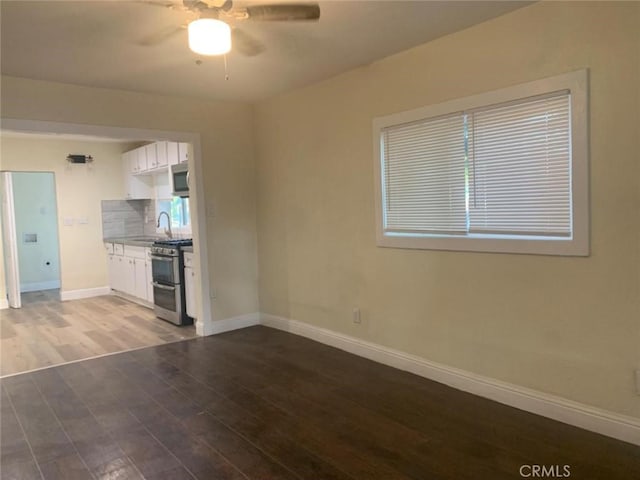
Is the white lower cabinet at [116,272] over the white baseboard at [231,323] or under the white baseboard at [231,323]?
over

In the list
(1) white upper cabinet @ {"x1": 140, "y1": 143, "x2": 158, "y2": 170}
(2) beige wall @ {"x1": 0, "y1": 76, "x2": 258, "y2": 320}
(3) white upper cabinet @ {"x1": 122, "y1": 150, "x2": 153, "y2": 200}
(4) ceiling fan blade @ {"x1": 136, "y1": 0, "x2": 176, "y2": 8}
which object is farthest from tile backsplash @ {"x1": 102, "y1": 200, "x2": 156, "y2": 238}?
(4) ceiling fan blade @ {"x1": 136, "y1": 0, "x2": 176, "y2": 8}

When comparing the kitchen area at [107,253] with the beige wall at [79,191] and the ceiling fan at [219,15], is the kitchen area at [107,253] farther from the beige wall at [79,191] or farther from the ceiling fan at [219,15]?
the ceiling fan at [219,15]

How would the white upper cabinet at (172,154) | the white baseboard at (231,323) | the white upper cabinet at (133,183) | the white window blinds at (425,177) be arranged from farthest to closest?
the white upper cabinet at (133,183), the white upper cabinet at (172,154), the white baseboard at (231,323), the white window blinds at (425,177)

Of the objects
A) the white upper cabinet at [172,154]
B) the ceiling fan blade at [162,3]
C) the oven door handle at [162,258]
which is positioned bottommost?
the oven door handle at [162,258]

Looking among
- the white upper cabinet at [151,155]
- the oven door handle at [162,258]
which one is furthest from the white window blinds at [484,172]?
the white upper cabinet at [151,155]

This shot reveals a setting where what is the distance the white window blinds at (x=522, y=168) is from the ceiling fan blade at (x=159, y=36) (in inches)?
76.8

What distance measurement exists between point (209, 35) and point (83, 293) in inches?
245

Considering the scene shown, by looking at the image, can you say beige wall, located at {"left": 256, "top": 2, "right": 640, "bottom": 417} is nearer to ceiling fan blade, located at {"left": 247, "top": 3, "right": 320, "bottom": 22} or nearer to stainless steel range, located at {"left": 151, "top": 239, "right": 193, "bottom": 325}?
stainless steel range, located at {"left": 151, "top": 239, "right": 193, "bottom": 325}

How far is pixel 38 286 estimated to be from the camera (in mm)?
8008

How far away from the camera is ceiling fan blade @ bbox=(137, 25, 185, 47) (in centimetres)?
267

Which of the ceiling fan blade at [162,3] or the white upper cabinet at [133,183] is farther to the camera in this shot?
the white upper cabinet at [133,183]

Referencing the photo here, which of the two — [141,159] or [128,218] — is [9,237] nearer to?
[128,218]

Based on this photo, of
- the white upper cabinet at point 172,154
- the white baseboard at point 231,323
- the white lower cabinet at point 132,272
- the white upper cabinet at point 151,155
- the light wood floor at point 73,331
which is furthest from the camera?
the white upper cabinet at point 151,155

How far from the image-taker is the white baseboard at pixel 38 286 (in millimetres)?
7887
